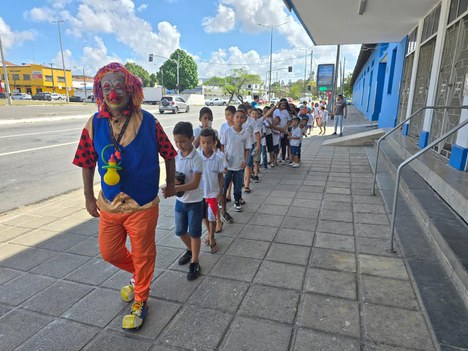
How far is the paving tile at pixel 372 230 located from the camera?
12.7ft

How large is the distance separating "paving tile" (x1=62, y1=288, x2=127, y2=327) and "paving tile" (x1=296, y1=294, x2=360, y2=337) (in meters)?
1.45

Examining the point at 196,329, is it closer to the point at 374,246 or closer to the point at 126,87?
the point at 126,87

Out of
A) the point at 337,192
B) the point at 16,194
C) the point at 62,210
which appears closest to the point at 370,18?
the point at 337,192

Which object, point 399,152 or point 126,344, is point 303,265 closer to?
point 126,344

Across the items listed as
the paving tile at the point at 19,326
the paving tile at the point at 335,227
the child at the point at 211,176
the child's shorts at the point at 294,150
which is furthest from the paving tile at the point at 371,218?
the paving tile at the point at 19,326

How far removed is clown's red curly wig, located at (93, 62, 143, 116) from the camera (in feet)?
7.16

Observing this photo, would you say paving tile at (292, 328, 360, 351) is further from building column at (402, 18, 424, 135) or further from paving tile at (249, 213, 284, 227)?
building column at (402, 18, 424, 135)

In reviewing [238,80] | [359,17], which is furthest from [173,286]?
[238,80]

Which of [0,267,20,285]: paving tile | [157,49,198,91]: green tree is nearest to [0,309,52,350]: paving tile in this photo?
[0,267,20,285]: paving tile

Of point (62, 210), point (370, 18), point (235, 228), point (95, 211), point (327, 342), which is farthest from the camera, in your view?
point (370, 18)

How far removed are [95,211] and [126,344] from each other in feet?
3.20

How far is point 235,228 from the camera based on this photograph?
13.8ft

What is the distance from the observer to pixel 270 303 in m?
2.62

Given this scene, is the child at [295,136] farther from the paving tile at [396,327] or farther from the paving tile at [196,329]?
the paving tile at [196,329]
